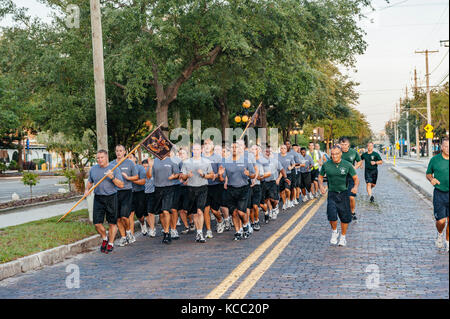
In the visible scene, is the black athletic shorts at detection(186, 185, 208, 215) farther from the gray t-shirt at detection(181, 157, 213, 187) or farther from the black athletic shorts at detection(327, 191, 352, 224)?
the black athletic shorts at detection(327, 191, 352, 224)

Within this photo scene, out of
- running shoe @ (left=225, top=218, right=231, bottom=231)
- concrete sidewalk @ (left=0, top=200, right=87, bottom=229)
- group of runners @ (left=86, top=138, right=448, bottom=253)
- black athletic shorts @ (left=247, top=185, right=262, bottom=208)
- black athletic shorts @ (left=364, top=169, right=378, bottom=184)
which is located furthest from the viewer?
black athletic shorts @ (left=364, top=169, right=378, bottom=184)

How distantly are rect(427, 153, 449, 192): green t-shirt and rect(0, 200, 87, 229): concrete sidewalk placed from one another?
10.0 meters

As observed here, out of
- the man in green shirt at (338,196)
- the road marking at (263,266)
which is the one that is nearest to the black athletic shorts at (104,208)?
the road marking at (263,266)

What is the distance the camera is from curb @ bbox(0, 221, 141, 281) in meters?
8.45

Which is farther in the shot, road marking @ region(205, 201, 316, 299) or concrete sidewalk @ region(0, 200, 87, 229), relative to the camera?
concrete sidewalk @ region(0, 200, 87, 229)

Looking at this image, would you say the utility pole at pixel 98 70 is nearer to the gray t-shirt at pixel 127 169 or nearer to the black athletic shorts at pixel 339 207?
the gray t-shirt at pixel 127 169

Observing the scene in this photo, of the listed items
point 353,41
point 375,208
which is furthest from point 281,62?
point 375,208

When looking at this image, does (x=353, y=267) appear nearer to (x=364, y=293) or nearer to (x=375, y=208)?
(x=364, y=293)

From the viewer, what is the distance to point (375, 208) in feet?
52.5

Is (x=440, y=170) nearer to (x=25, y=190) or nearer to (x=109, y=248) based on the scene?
(x=109, y=248)

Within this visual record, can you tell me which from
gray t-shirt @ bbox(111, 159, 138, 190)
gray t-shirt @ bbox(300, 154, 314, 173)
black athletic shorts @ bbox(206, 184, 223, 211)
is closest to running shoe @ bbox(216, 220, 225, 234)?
black athletic shorts @ bbox(206, 184, 223, 211)

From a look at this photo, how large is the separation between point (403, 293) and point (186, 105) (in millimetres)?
21503

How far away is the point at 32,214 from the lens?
53.6 ft

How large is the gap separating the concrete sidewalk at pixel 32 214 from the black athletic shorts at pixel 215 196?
5421mm
